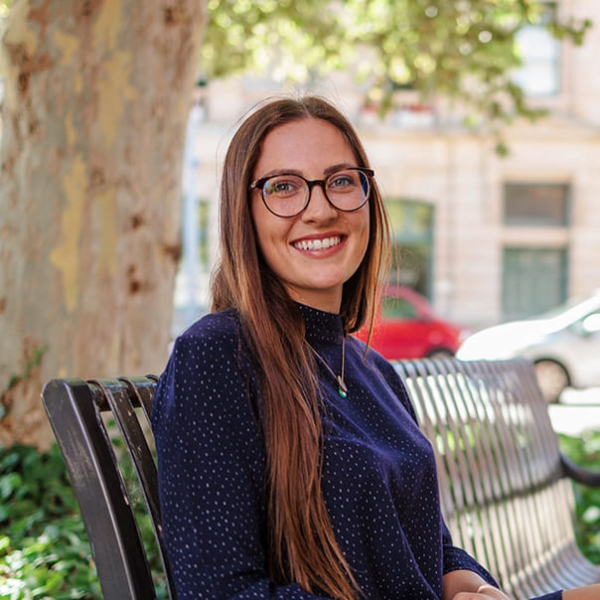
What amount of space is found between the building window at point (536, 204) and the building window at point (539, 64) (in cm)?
250

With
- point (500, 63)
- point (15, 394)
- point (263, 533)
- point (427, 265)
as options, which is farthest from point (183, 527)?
point (427, 265)

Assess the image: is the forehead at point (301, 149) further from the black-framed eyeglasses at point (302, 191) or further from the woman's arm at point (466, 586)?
the woman's arm at point (466, 586)

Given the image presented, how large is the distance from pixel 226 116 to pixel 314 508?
23017 mm

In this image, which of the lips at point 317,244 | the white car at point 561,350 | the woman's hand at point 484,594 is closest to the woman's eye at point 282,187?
the lips at point 317,244

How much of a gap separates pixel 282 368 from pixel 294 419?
12 centimetres

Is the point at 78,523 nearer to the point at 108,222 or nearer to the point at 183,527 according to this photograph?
the point at 108,222

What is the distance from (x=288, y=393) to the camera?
74.5 inches

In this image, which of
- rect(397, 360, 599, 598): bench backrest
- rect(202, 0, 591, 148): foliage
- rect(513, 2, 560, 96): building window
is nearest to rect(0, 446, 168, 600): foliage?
rect(397, 360, 599, 598): bench backrest

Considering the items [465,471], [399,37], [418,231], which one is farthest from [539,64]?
[465,471]

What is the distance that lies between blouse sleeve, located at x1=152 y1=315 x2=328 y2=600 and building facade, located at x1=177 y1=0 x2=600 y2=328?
72.2 feet

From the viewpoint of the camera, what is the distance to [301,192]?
→ 2150mm

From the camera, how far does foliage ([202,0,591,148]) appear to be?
9.43 meters

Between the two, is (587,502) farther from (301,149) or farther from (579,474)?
(301,149)

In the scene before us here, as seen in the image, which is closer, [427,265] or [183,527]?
[183,527]
